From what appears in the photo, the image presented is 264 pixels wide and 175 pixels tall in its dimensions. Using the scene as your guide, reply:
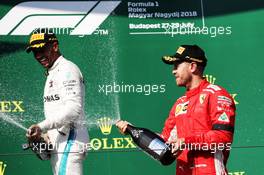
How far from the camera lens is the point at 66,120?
4648 mm

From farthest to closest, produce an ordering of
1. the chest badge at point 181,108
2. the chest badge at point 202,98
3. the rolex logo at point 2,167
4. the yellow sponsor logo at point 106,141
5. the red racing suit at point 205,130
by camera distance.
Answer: the yellow sponsor logo at point 106,141 < the rolex logo at point 2,167 < the chest badge at point 181,108 < the chest badge at point 202,98 < the red racing suit at point 205,130

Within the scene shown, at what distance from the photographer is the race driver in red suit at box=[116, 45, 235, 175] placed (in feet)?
13.2

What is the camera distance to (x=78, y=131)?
477 centimetres

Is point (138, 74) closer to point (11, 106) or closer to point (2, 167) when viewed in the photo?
point (11, 106)

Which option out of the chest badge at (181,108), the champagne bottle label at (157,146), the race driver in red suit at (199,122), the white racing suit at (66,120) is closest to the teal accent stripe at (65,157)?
the white racing suit at (66,120)

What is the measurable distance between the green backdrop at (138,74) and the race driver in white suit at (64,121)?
121 centimetres

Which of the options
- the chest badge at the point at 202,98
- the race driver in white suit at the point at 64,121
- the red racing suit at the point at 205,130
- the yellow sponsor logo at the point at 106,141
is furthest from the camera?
the yellow sponsor logo at the point at 106,141

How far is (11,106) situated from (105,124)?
2.68ft

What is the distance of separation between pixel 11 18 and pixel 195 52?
2.28 meters

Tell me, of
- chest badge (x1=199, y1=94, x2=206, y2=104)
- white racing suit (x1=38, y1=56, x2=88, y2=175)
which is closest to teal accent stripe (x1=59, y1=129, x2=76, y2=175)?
white racing suit (x1=38, y1=56, x2=88, y2=175)

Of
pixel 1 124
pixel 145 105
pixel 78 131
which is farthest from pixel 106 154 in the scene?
pixel 78 131

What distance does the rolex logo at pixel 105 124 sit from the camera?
609 centimetres

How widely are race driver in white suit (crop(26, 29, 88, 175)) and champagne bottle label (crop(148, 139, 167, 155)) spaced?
64 cm

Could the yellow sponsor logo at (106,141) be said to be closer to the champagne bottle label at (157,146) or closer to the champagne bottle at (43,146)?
the champagne bottle at (43,146)
